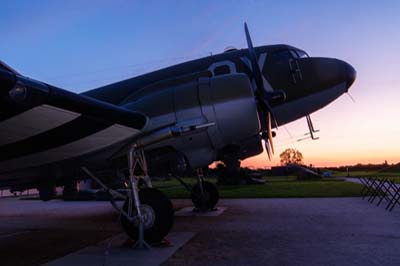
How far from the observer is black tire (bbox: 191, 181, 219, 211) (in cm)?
1266

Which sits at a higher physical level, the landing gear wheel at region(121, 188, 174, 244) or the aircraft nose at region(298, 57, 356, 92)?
the aircraft nose at region(298, 57, 356, 92)

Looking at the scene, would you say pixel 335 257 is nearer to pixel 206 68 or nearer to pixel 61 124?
pixel 61 124

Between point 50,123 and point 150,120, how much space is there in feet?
7.12

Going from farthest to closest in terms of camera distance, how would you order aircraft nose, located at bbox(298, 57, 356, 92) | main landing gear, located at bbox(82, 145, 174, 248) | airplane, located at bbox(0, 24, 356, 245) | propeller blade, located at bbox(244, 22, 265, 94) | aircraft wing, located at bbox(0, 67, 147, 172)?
aircraft nose, located at bbox(298, 57, 356, 92), propeller blade, located at bbox(244, 22, 265, 94), main landing gear, located at bbox(82, 145, 174, 248), airplane, located at bbox(0, 24, 356, 245), aircraft wing, located at bbox(0, 67, 147, 172)

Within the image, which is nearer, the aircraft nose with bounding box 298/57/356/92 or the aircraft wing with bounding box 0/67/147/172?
the aircraft wing with bounding box 0/67/147/172

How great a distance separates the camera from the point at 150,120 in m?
7.17

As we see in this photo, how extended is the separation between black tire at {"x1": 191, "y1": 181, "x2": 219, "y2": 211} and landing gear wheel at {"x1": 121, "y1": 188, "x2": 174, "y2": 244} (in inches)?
235

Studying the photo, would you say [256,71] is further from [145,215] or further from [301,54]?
[145,215]

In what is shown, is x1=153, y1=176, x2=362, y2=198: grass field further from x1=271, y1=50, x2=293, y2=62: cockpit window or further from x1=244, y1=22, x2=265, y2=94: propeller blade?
x1=244, y1=22, x2=265, y2=94: propeller blade

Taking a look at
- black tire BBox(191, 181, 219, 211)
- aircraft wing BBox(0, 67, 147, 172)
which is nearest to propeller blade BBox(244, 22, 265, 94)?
aircraft wing BBox(0, 67, 147, 172)

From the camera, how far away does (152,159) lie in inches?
A: 309

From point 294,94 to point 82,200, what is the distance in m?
16.7

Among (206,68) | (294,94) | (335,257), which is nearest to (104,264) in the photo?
(335,257)

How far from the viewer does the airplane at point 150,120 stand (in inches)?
213
